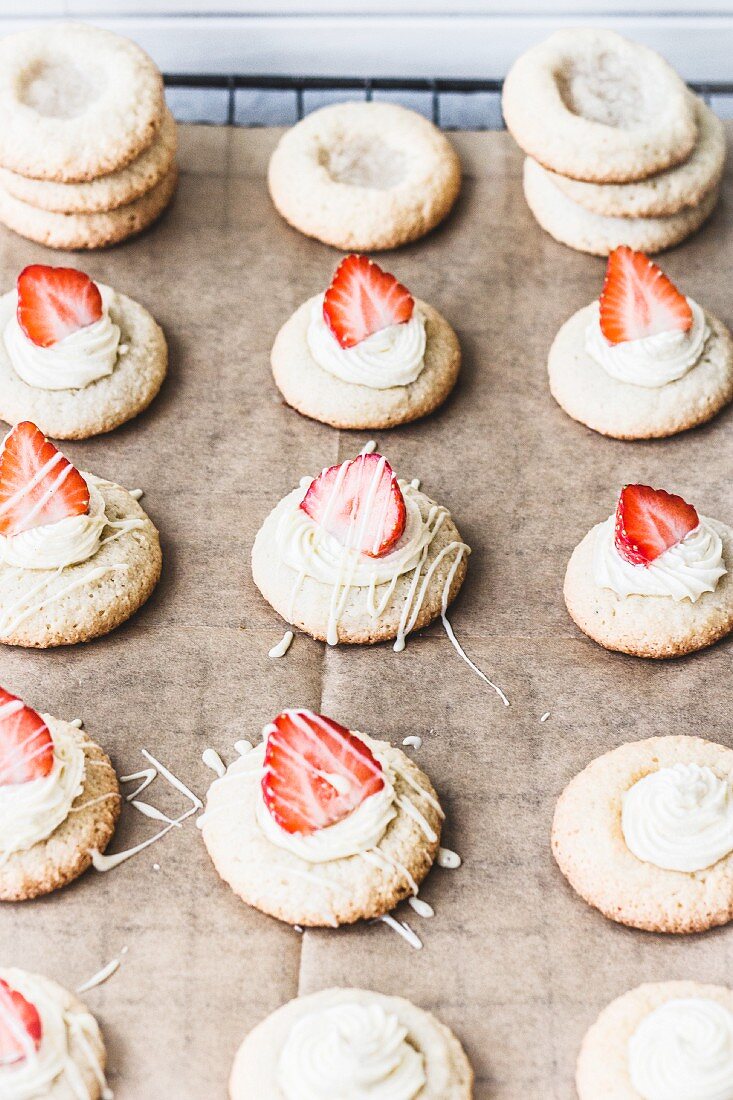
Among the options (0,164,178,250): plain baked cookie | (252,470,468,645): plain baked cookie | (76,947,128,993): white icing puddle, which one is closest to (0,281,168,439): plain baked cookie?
(0,164,178,250): plain baked cookie

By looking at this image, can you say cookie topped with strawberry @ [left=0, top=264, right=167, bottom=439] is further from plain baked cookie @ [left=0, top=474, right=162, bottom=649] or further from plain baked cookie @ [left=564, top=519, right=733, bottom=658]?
plain baked cookie @ [left=564, top=519, right=733, bottom=658]

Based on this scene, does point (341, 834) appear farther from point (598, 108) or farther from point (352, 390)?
point (598, 108)

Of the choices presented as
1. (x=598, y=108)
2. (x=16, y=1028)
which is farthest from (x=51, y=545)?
(x=598, y=108)

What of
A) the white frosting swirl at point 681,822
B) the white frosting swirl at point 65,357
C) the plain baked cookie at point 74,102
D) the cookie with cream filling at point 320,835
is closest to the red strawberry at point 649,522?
the white frosting swirl at point 681,822

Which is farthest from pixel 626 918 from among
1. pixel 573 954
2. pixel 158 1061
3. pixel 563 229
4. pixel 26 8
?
pixel 26 8

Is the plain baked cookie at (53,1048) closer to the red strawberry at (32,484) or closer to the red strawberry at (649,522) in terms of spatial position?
the red strawberry at (32,484)

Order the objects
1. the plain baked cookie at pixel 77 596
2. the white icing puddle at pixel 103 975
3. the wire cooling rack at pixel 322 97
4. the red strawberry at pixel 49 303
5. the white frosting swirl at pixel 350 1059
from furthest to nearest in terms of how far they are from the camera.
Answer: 1. the wire cooling rack at pixel 322 97
2. the red strawberry at pixel 49 303
3. the plain baked cookie at pixel 77 596
4. the white icing puddle at pixel 103 975
5. the white frosting swirl at pixel 350 1059
